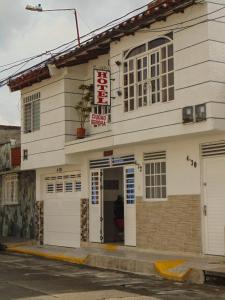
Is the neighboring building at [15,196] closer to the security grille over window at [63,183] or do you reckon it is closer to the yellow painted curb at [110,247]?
the security grille over window at [63,183]

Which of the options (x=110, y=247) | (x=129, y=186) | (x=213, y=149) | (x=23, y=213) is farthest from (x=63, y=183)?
(x=213, y=149)

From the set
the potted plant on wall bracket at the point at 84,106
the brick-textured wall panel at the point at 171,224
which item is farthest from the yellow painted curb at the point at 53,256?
the potted plant on wall bracket at the point at 84,106

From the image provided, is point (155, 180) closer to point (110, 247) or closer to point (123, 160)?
point (123, 160)

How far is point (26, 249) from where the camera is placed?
20828 millimetres

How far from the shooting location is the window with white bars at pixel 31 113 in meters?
22.0

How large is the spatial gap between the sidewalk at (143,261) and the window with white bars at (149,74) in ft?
13.4

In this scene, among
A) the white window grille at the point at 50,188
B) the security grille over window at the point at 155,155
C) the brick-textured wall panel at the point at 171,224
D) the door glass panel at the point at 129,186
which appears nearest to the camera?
the brick-textured wall panel at the point at 171,224

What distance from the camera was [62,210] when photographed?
21.5m

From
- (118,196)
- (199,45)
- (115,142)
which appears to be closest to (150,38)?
(199,45)

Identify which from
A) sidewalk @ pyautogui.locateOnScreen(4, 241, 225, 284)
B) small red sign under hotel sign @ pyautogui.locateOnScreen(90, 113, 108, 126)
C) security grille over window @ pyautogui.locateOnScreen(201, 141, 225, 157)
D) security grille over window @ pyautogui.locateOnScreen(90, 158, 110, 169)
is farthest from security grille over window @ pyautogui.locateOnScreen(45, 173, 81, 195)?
security grille over window @ pyautogui.locateOnScreen(201, 141, 225, 157)

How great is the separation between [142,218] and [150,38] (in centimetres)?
513

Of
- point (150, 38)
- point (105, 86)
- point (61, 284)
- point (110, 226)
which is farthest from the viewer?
point (110, 226)

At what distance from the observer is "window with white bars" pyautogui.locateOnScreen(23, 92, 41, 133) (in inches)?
867

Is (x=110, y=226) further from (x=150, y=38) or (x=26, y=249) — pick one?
(x=150, y=38)
